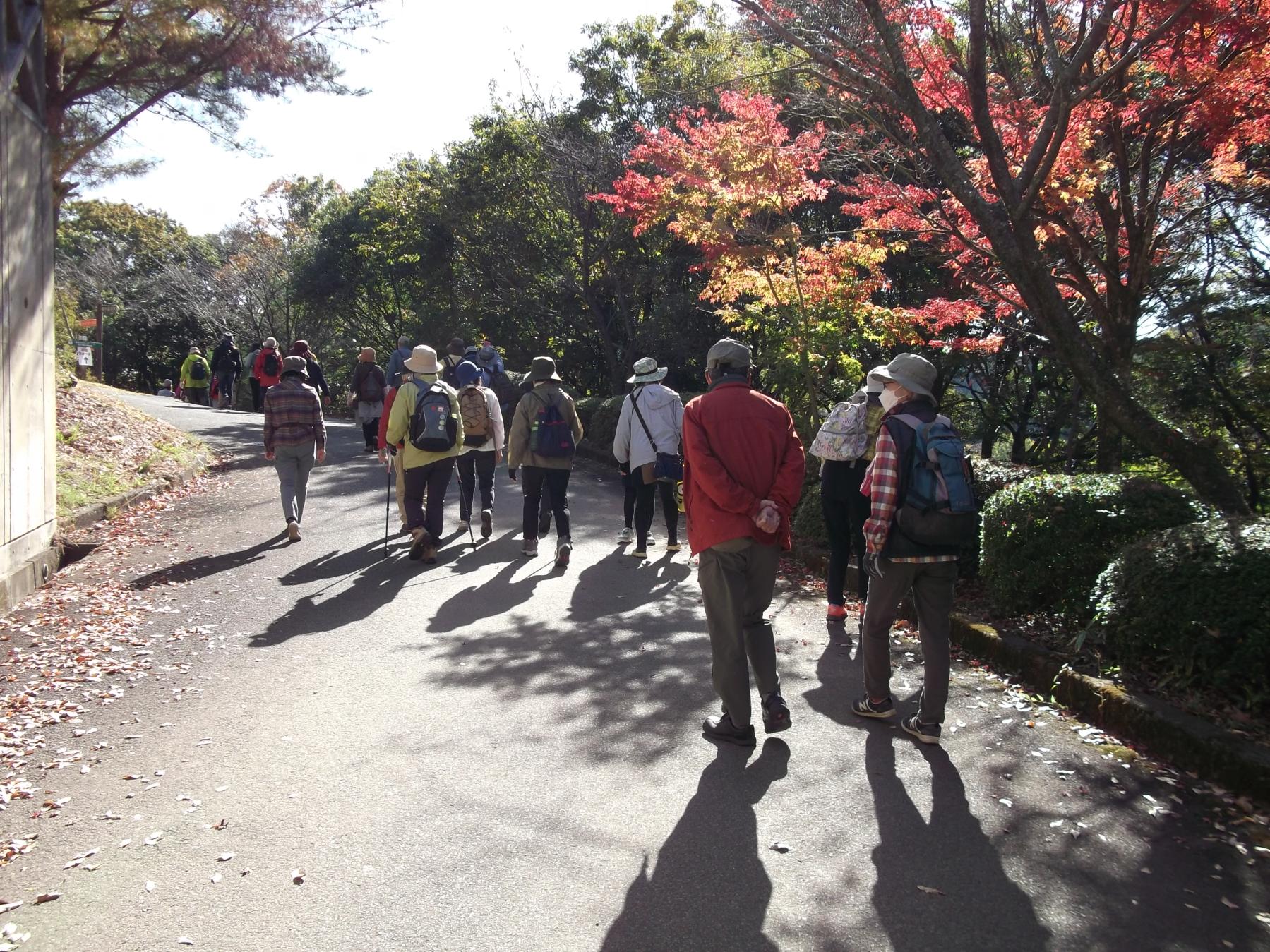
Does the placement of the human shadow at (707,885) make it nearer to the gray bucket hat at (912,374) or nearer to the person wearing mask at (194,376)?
the gray bucket hat at (912,374)

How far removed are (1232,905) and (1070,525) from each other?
10.4 ft

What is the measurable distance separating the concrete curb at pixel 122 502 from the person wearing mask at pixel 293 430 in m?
2.11

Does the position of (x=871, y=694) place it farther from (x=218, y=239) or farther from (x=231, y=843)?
(x=218, y=239)

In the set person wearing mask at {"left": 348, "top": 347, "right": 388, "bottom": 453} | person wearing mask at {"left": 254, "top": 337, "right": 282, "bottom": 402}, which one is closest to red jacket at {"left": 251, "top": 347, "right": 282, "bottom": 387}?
person wearing mask at {"left": 254, "top": 337, "right": 282, "bottom": 402}

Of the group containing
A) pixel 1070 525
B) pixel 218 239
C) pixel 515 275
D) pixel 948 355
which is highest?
pixel 218 239

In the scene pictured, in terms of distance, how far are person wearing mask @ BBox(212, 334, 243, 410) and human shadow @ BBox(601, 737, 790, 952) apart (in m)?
26.2

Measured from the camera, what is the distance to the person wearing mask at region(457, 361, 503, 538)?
1004cm

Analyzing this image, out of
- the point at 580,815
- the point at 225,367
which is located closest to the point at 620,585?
the point at 580,815

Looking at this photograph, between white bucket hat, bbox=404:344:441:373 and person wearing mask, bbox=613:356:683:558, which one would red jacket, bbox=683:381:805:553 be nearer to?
person wearing mask, bbox=613:356:683:558

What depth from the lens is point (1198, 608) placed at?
16.4ft

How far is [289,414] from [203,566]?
68.0 inches

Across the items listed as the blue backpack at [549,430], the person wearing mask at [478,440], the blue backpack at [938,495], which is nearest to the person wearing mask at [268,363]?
the person wearing mask at [478,440]

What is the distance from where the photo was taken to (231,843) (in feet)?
13.0

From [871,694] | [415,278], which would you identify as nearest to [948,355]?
[871,694]
